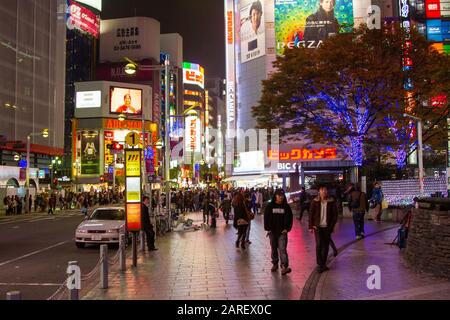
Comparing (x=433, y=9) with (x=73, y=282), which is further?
(x=433, y=9)

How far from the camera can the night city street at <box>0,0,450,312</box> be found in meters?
8.71

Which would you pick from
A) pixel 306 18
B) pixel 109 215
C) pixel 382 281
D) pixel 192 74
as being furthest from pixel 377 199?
pixel 192 74

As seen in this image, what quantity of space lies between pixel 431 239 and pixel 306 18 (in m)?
59.2

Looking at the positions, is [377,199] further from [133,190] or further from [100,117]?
[100,117]

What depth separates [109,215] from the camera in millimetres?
17578

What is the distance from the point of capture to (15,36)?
54688 mm

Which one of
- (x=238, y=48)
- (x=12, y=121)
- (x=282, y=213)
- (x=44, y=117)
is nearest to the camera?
(x=282, y=213)

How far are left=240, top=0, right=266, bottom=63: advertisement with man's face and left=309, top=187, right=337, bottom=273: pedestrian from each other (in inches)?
2348

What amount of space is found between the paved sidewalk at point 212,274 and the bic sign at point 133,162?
2.15 meters

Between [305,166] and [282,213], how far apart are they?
46.2m

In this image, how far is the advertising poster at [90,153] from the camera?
84812 millimetres
